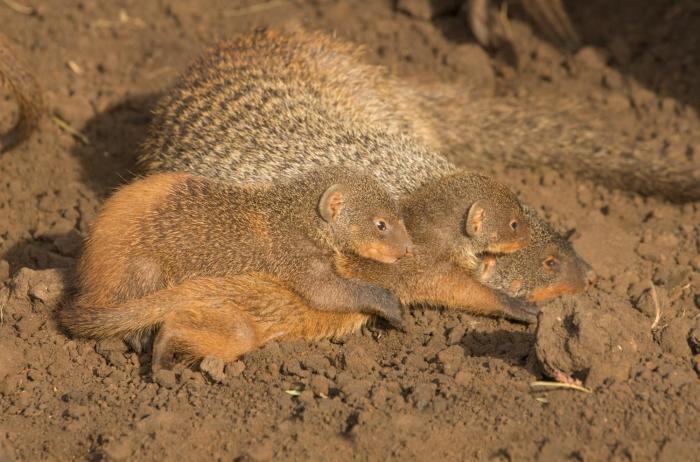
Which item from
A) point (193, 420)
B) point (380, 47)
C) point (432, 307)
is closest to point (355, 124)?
point (432, 307)

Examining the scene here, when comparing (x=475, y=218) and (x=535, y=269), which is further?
(x=535, y=269)

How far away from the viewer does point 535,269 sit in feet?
13.9

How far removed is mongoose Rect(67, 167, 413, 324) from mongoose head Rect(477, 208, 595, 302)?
541 mm

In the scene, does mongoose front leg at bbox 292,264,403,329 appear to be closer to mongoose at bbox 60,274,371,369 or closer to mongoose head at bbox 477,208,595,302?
mongoose at bbox 60,274,371,369

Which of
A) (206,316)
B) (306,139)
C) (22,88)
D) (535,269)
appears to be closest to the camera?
(206,316)

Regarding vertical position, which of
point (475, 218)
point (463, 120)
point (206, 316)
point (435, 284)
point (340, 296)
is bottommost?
point (206, 316)

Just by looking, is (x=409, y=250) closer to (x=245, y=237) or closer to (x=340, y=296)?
(x=340, y=296)

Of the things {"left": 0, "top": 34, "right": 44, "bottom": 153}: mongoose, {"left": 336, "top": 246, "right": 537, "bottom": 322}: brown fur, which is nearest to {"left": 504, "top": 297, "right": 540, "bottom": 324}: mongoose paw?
{"left": 336, "top": 246, "right": 537, "bottom": 322}: brown fur

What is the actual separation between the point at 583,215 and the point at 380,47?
2.09 metres

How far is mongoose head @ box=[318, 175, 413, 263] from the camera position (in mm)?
3904

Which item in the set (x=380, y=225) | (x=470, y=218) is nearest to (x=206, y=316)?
(x=380, y=225)

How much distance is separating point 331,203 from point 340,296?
16.4 inches

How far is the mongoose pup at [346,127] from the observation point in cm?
439

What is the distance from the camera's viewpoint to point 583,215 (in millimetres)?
4914
